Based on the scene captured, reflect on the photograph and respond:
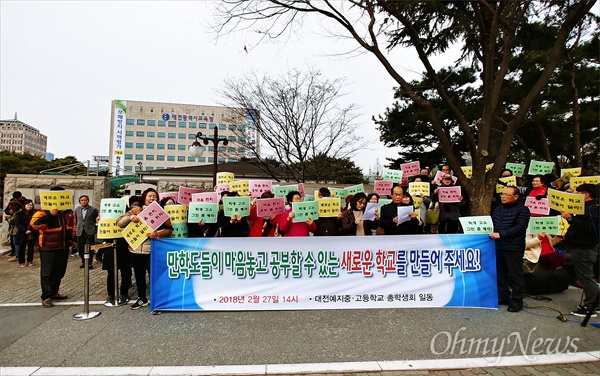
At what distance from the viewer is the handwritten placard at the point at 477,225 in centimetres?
504

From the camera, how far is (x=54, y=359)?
11.9ft

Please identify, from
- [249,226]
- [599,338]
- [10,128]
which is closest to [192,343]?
[249,226]

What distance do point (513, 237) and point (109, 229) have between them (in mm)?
5910

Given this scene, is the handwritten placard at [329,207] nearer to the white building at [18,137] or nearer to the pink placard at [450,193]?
the pink placard at [450,193]

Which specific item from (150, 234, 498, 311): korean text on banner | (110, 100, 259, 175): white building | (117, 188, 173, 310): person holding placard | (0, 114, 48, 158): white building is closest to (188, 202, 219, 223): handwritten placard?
(117, 188, 173, 310): person holding placard

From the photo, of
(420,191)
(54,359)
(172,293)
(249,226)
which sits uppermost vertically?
(420,191)

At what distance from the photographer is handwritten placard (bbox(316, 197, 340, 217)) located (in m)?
5.34

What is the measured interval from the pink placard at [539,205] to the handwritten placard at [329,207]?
11.0 ft

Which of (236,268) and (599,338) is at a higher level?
(236,268)

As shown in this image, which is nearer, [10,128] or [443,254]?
[443,254]

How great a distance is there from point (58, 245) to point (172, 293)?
2.13m

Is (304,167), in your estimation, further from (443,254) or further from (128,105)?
(128,105)

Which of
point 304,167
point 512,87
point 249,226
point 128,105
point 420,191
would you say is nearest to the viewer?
point 249,226

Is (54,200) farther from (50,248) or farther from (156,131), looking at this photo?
(156,131)
